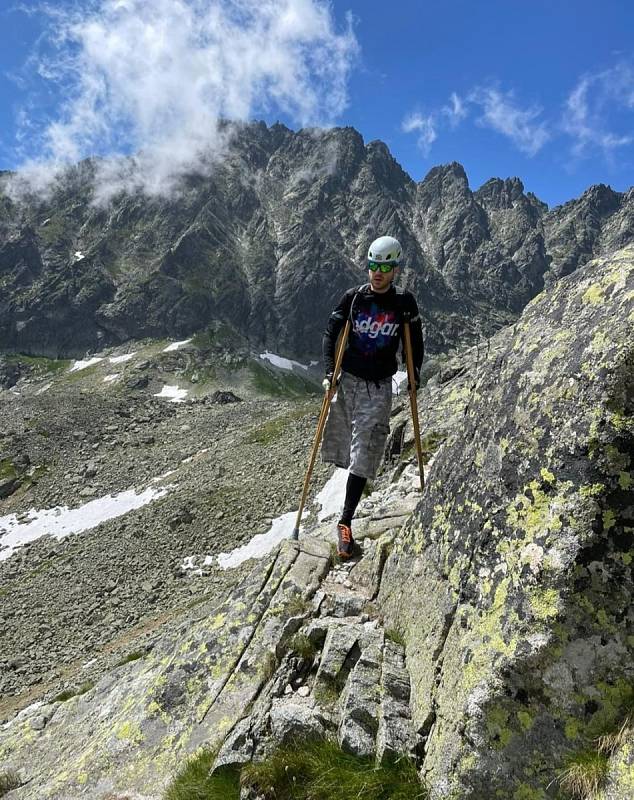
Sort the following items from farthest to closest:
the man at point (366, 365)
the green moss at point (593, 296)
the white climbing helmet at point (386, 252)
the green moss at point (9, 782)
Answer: the man at point (366, 365)
the white climbing helmet at point (386, 252)
the green moss at point (9, 782)
the green moss at point (593, 296)

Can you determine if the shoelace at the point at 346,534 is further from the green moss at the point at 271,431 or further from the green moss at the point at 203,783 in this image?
the green moss at the point at 271,431

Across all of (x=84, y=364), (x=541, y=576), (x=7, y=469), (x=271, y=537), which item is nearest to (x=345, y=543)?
(x=541, y=576)

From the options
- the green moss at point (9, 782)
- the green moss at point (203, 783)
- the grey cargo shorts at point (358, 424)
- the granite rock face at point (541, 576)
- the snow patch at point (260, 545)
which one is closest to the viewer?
the granite rock face at point (541, 576)

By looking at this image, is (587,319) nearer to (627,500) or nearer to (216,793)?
(627,500)

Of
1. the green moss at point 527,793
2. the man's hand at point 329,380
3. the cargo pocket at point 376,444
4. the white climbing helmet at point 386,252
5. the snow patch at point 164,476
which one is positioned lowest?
the snow patch at point 164,476

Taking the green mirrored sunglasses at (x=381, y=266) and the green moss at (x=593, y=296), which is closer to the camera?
the green moss at (x=593, y=296)

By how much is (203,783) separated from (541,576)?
15.0 feet

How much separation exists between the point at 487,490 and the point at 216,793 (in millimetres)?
4624

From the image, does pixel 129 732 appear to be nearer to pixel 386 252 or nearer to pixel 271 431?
pixel 386 252

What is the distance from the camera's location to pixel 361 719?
17.5 ft

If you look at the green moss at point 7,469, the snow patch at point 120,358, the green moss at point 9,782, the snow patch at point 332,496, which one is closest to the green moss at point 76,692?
the green moss at point 9,782

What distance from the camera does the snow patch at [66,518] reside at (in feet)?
137

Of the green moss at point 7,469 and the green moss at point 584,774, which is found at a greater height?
the green moss at point 584,774

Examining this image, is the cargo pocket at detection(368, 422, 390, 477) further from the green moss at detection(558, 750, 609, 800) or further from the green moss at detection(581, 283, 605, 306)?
the green moss at detection(558, 750, 609, 800)
